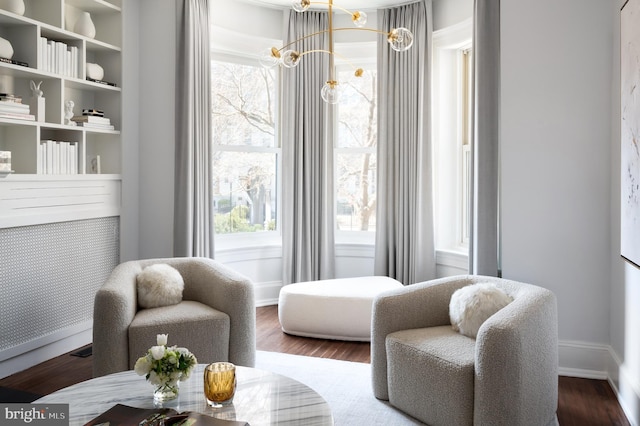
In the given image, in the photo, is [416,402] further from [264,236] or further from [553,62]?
[264,236]

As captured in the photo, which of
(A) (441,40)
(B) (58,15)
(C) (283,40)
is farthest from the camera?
(C) (283,40)

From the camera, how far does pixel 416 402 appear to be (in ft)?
8.35

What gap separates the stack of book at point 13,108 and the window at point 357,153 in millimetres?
2755

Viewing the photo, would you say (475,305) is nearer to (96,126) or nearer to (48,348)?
(48,348)

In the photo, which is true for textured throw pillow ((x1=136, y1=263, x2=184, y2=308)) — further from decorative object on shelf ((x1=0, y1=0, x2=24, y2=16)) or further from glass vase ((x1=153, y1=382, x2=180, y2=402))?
decorative object on shelf ((x1=0, y1=0, x2=24, y2=16))

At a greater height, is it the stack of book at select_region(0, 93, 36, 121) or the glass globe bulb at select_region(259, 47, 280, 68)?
the glass globe bulb at select_region(259, 47, 280, 68)

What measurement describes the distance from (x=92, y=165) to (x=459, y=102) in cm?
312

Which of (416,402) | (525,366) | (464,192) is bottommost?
(416,402)

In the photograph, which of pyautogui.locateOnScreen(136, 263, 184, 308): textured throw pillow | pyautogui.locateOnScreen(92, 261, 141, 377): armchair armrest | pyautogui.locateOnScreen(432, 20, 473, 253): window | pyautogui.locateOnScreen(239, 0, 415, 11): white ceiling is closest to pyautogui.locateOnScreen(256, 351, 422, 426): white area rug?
pyautogui.locateOnScreen(136, 263, 184, 308): textured throw pillow

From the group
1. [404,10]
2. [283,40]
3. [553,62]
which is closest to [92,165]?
[283,40]

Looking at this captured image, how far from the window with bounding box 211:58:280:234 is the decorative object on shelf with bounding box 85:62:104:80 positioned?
108 cm

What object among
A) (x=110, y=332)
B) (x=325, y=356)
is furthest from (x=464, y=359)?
(x=110, y=332)

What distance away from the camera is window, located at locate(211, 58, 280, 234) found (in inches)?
192

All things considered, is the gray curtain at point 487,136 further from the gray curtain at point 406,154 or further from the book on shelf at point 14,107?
the book on shelf at point 14,107
